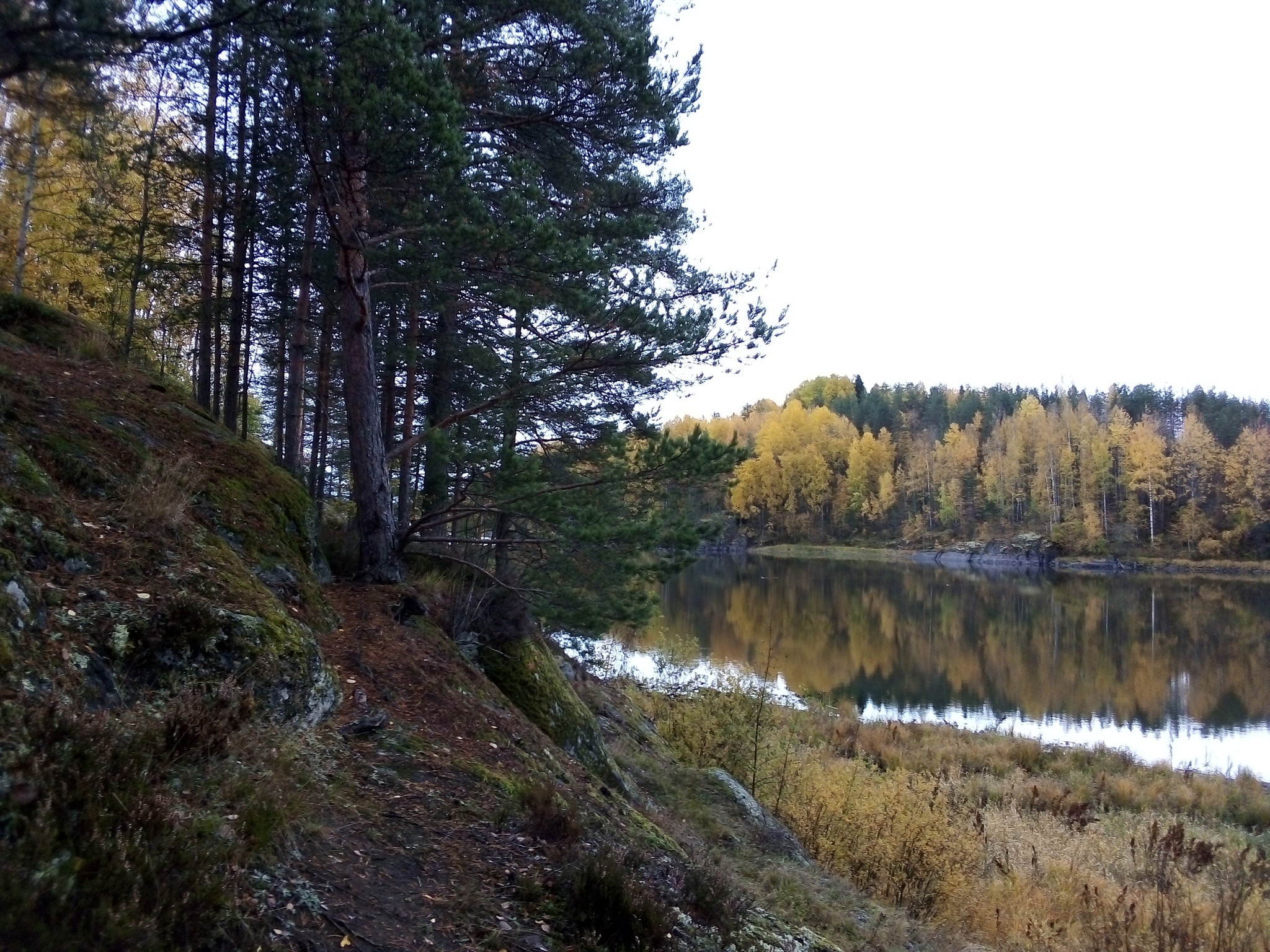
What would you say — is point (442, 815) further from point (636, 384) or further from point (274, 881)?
point (636, 384)

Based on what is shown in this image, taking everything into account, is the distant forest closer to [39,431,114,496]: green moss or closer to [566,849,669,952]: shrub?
[39,431,114,496]: green moss

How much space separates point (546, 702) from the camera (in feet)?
23.4

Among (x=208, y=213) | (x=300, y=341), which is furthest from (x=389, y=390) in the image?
(x=208, y=213)

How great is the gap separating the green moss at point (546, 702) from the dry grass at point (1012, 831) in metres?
2.88

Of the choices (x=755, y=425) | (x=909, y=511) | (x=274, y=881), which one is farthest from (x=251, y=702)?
(x=755, y=425)

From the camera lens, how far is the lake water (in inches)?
803

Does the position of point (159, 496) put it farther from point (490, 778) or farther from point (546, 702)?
point (546, 702)

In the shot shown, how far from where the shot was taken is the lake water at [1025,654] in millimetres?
20406

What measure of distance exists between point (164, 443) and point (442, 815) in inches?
135

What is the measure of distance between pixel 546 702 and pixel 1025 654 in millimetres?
26940

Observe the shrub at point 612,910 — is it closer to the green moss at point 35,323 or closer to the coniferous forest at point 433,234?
the coniferous forest at point 433,234

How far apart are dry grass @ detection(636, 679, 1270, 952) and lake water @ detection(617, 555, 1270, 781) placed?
258 centimetres

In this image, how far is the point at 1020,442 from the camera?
77438 mm

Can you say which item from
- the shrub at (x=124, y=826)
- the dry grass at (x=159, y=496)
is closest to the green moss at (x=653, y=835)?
the shrub at (x=124, y=826)
